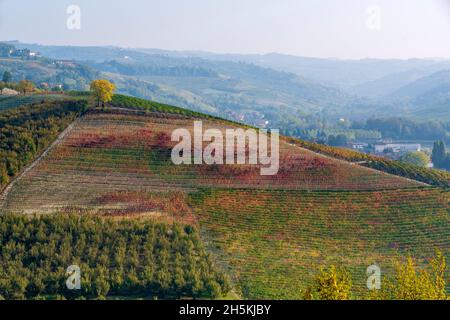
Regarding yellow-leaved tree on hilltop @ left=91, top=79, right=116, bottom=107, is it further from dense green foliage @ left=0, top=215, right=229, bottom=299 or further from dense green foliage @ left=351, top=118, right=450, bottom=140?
dense green foliage @ left=351, top=118, right=450, bottom=140

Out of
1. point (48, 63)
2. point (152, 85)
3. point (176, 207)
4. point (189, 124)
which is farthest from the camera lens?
point (152, 85)

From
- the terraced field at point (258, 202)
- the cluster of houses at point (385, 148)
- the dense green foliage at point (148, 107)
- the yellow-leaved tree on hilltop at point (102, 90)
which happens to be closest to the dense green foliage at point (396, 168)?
the terraced field at point (258, 202)

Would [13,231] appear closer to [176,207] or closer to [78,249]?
[78,249]

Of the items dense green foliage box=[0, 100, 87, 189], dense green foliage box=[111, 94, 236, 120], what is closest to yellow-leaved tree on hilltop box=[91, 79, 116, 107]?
dense green foliage box=[111, 94, 236, 120]

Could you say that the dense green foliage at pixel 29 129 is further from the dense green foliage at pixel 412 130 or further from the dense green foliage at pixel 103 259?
the dense green foliage at pixel 412 130
